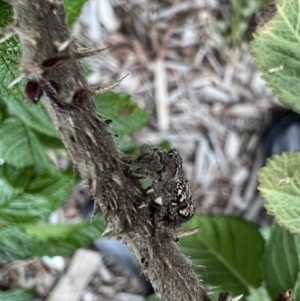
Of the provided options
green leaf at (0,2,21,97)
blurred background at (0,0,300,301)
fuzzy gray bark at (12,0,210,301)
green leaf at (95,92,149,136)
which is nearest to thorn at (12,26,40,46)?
fuzzy gray bark at (12,0,210,301)

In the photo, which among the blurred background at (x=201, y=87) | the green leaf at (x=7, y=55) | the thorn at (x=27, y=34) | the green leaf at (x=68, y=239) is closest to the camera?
the thorn at (x=27, y=34)

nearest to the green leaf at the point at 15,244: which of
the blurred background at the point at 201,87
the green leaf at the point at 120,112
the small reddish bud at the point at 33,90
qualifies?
the green leaf at the point at 120,112

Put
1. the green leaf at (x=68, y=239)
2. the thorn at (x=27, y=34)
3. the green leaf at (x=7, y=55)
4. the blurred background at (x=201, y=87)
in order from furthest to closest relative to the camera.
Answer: the blurred background at (x=201, y=87) < the green leaf at (x=68, y=239) < the green leaf at (x=7, y=55) < the thorn at (x=27, y=34)

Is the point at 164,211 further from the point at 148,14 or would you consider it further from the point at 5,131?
the point at 148,14

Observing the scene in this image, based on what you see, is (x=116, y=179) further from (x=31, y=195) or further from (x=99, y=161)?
(x=31, y=195)

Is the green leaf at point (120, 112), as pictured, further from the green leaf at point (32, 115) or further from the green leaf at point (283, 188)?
the green leaf at point (283, 188)

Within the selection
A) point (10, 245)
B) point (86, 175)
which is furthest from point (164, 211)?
point (10, 245)
